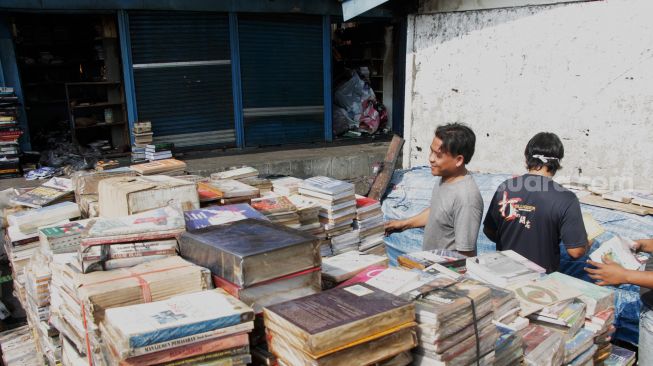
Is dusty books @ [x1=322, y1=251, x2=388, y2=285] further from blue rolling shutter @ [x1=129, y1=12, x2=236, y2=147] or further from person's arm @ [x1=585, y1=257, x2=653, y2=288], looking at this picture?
blue rolling shutter @ [x1=129, y1=12, x2=236, y2=147]

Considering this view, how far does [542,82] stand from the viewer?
5945 millimetres

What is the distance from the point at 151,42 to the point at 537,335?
858cm

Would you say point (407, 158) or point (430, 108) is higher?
point (430, 108)

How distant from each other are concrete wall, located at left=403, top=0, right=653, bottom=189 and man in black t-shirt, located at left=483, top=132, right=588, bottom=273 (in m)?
2.46

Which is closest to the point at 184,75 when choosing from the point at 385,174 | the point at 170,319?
the point at 385,174

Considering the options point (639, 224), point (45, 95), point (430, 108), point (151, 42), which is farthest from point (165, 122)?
point (639, 224)

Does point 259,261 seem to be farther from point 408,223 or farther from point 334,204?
point 408,223

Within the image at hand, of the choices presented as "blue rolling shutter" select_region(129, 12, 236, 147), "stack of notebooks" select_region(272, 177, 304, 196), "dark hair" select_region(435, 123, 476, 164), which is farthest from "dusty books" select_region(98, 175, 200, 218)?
"blue rolling shutter" select_region(129, 12, 236, 147)

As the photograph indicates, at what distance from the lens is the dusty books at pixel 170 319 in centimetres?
169

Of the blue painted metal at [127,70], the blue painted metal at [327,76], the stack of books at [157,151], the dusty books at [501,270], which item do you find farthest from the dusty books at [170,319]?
the blue painted metal at [327,76]

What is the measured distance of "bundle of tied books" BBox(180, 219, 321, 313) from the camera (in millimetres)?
2080

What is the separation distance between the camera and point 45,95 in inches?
465

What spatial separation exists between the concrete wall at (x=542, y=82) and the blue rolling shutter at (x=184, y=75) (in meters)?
4.43

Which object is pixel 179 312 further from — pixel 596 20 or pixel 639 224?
pixel 596 20
